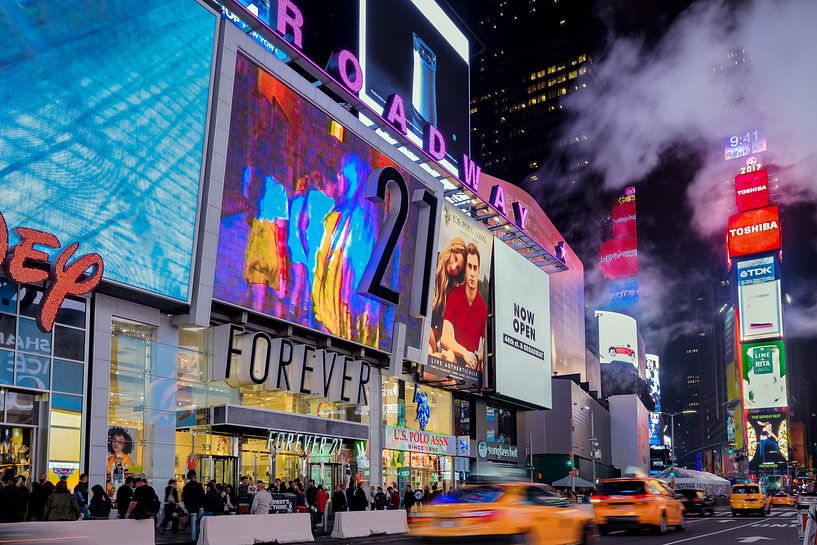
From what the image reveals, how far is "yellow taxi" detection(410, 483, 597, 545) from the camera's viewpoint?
14227mm

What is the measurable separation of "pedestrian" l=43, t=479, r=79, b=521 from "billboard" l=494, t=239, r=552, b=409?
3755cm

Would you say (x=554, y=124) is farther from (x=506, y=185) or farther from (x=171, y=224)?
(x=171, y=224)

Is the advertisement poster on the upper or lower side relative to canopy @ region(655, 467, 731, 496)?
upper

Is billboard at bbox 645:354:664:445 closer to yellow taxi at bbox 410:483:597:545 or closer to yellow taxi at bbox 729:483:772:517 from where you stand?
yellow taxi at bbox 729:483:772:517

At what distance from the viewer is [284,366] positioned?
118 ft

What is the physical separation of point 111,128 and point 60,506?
1163cm

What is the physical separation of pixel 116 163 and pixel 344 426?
18.3 m

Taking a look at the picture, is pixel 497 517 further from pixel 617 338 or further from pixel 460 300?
pixel 617 338

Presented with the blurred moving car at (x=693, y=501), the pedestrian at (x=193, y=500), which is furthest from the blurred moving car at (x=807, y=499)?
the pedestrian at (x=193, y=500)

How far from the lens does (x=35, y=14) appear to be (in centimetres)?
2350

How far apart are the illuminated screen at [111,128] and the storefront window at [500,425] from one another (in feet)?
115

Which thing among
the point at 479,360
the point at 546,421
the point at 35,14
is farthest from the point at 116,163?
the point at 546,421

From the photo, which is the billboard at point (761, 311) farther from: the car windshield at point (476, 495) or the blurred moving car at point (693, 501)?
the car windshield at point (476, 495)

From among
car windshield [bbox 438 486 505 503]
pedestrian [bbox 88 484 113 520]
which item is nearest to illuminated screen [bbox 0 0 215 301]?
pedestrian [bbox 88 484 113 520]
